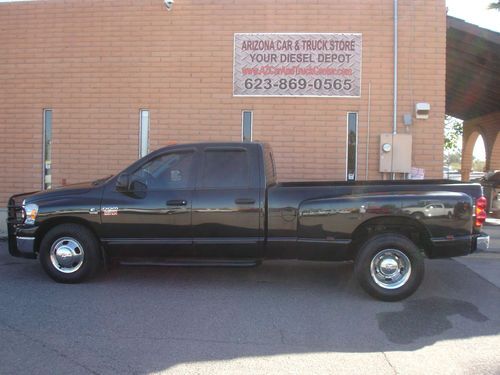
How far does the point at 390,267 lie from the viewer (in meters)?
5.79

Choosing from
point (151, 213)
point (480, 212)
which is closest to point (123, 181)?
point (151, 213)

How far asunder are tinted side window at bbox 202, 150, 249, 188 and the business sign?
3805 millimetres

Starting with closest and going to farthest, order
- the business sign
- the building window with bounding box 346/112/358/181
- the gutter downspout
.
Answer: the gutter downspout < the business sign < the building window with bounding box 346/112/358/181

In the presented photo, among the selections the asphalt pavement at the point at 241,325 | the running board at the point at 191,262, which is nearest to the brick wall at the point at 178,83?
the asphalt pavement at the point at 241,325

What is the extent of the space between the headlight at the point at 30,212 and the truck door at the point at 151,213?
893 mm

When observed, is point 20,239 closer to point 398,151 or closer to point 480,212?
point 480,212

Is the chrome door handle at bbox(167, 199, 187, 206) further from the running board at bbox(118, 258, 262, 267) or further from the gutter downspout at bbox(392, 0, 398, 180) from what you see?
the gutter downspout at bbox(392, 0, 398, 180)

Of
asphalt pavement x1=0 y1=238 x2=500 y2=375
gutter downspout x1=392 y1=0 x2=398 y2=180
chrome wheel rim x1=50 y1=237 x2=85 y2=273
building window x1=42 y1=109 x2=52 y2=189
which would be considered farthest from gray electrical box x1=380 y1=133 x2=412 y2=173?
building window x1=42 y1=109 x2=52 y2=189

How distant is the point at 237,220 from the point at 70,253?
7.23 feet

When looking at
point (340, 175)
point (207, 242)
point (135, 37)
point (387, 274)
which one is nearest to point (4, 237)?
point (135, 37)

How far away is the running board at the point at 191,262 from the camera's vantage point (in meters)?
6.04

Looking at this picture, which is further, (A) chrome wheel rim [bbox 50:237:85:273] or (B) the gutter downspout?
(B) the gutter downspout

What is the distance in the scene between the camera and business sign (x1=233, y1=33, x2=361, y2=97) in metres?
9.61

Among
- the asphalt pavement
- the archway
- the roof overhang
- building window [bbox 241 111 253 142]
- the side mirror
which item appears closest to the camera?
the asphalt pavement
